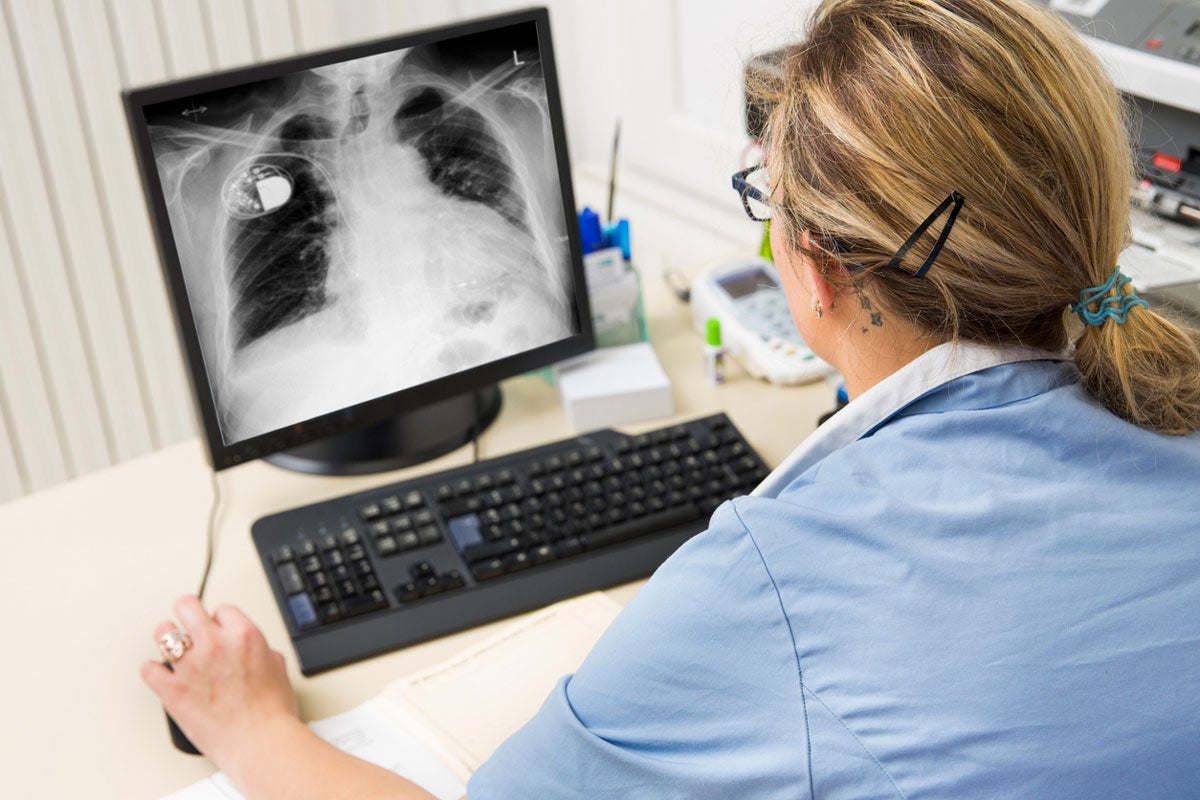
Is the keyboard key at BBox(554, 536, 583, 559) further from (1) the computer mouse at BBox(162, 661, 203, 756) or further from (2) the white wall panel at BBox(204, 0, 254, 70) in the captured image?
(2) the white wall panel at BBox(204, 0, 254, 70)

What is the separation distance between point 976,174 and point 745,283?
0.82 metres

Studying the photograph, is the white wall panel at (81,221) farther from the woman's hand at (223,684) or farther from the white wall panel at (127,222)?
the woman's hand at (223,684)

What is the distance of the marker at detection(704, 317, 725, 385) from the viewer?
56.0 inches

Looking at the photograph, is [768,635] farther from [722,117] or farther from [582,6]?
[582,6]

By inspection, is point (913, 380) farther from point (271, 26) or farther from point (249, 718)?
point (271, 26)

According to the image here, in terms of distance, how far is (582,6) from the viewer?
7.69 feet

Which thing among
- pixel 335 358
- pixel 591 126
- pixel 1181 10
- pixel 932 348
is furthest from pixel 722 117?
pixel 932 348

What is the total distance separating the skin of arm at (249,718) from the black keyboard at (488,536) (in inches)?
2.2

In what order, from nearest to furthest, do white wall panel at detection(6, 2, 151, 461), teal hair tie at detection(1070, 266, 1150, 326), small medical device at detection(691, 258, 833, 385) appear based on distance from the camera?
teal hair tie at detection(1070, 266, 1150, 326)
small medical device at detection(691, 258, 833, 385)
white wall panel at detection(6, 2, 151, 461)

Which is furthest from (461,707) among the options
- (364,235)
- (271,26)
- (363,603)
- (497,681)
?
(271,26)

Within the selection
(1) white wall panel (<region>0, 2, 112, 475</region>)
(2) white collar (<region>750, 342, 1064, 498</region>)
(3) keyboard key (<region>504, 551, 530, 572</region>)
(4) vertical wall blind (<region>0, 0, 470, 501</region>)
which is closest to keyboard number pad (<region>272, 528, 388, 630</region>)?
(3) keyboard key (<region>504, 551, 530, 572</region>)

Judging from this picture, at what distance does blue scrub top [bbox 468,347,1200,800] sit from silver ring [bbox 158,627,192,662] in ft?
1.22

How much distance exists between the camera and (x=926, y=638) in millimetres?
659

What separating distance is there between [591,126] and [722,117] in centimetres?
42
